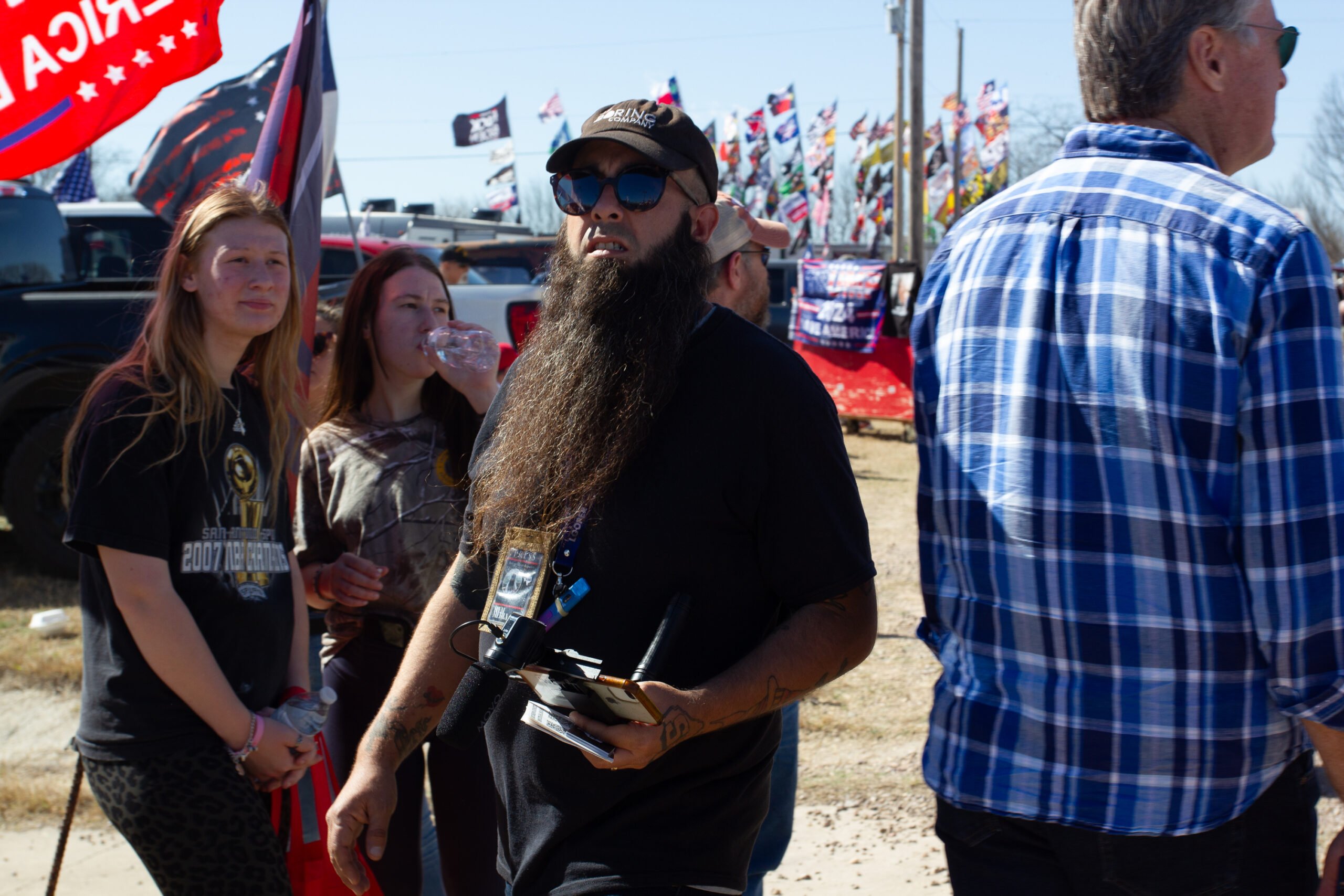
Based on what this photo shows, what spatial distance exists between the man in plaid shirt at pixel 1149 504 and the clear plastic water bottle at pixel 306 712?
143 centimetres

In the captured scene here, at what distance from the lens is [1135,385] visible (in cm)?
145

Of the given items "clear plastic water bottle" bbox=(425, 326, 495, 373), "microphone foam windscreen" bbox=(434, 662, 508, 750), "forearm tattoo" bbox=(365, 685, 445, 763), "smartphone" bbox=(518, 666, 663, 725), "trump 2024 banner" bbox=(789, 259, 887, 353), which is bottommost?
"trump 2024 banner" bbox=(789, 259, 887, 353)

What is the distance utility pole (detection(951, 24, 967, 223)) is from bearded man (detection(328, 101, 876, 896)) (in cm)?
2850

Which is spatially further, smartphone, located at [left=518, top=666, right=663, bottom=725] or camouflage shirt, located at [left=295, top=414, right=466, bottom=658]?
camouflage shirt, located at [left=295, top=414, right=466, bottom=658]

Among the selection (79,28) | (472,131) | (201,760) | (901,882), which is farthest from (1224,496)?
(472,131)

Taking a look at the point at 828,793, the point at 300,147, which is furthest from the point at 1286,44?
the point at 828,793

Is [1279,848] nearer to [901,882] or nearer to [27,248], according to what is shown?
[901,882]

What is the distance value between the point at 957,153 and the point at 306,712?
1323 inches

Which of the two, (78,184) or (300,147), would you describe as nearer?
(300,147)

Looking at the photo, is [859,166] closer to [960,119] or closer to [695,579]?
[960,119]

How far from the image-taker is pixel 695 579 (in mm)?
1763

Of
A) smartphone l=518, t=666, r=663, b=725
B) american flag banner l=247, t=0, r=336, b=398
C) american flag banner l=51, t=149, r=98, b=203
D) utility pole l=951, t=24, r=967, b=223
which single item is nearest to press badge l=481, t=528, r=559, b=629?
smartphone l=518, t=666, r=663, b=725

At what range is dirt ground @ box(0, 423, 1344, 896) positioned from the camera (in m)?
3.60

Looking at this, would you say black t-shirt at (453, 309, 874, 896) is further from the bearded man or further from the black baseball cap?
the black baseball cap
